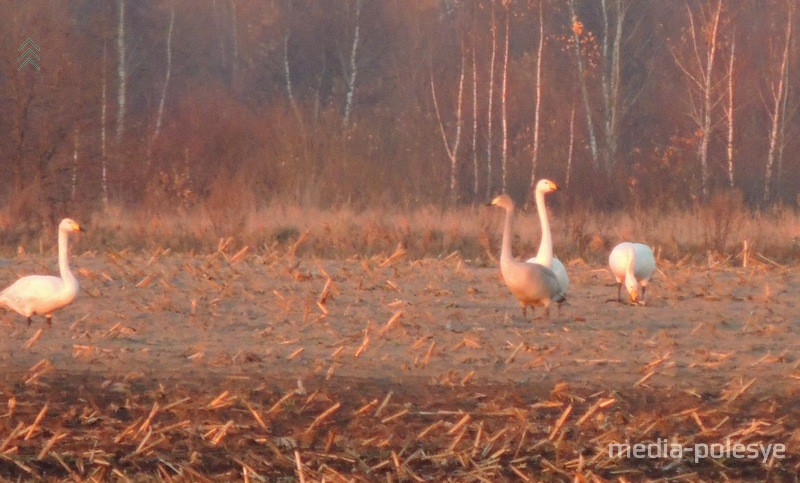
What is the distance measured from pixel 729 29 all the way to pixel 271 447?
26.6 m

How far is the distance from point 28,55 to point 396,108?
66.2 ft

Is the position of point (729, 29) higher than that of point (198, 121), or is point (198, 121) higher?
point (729, 29)

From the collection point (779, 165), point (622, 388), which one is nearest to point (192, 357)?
point (622, 388)

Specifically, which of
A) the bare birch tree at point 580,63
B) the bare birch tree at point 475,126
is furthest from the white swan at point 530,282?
the bare birch tree at point 475,126

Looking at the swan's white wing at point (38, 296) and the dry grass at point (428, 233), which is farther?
the dry grass at point (428, 233)

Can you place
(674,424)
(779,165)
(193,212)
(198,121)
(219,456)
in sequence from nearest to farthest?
(219,456) < (674,424) < (193,212) < (198,121) < (779,165)

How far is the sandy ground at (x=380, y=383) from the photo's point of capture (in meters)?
6.78

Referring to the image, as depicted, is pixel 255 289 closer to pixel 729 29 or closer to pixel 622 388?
pixel 622 388

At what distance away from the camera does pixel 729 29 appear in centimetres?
3102

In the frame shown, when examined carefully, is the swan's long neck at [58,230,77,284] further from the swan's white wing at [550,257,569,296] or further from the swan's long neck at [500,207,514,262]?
the swan's white wing at [550,257,569,296]

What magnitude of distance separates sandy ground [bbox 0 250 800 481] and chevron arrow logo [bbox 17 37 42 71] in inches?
427

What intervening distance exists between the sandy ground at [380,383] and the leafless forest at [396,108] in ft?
29.8

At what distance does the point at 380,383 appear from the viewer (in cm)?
791

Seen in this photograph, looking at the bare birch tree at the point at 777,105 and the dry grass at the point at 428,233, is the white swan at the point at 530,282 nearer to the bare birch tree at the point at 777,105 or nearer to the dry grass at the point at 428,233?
the dry grass at the point at 428,233
